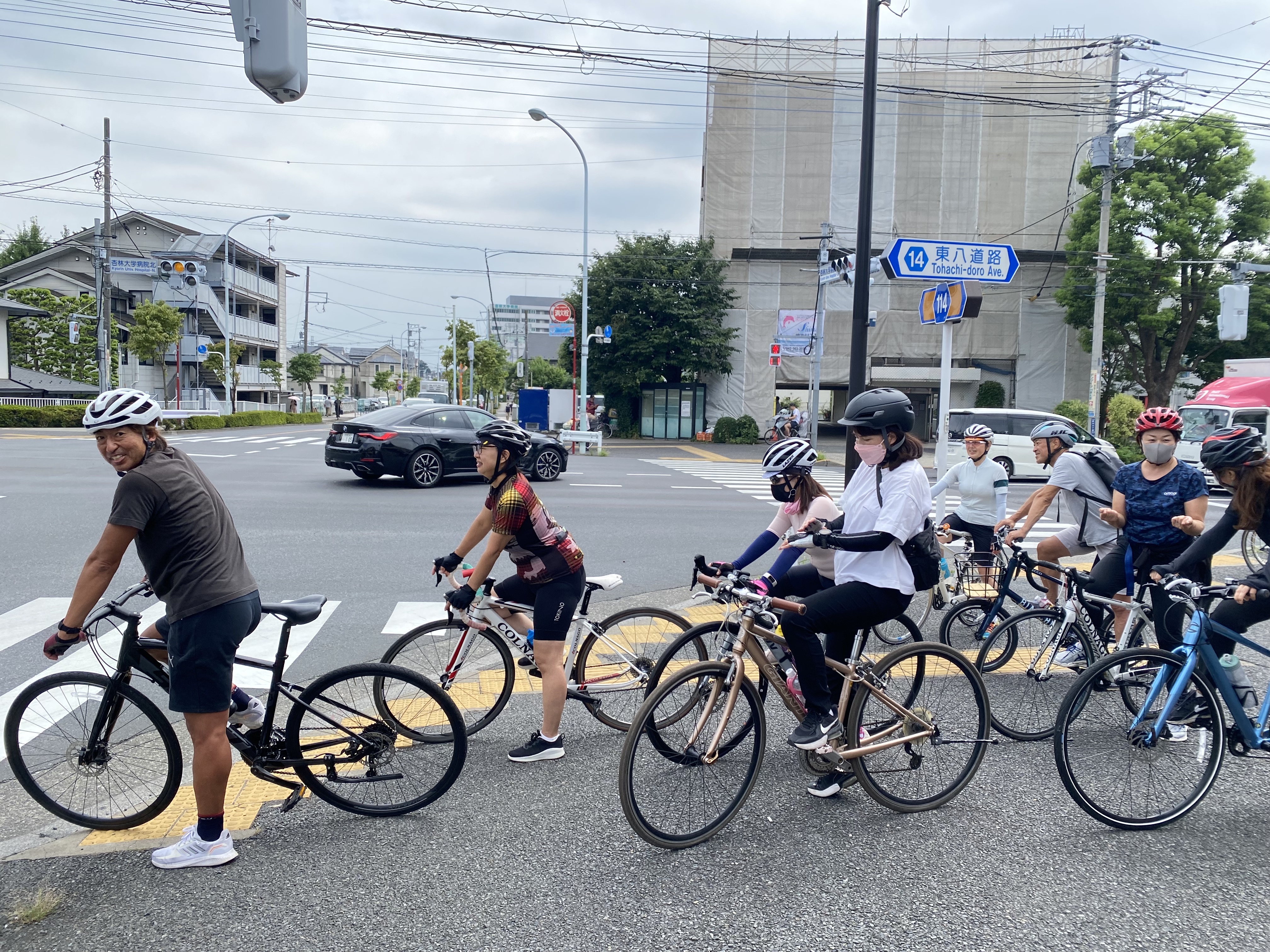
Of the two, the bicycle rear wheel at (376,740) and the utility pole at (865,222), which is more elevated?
the utility pole at (865,222)

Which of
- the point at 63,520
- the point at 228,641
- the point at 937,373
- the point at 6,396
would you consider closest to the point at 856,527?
the point at 228,641

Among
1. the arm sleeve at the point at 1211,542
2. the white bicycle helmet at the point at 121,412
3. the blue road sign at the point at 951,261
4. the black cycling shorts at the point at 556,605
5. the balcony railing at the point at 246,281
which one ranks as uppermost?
the balcony railing at the point at 246,281

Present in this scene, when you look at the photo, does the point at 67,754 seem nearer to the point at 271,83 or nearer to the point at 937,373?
the point at 271,83

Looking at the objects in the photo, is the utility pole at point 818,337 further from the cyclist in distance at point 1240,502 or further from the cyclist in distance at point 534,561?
the cyclist in distance at point 534,561

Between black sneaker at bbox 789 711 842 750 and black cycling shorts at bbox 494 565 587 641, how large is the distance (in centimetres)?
126

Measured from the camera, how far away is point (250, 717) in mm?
3691

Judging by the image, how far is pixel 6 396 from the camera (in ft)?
140

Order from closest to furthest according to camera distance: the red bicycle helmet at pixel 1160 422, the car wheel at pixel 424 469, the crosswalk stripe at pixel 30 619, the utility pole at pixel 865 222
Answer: the red bicycle helmet at pixel 1160 422
the crosswalk stripe at pixel 30 619
the utility pole at pixel 865 222
the car wheel at pixel 424 469

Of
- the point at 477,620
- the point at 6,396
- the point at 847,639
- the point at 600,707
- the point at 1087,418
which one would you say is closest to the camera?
the point at 847,639

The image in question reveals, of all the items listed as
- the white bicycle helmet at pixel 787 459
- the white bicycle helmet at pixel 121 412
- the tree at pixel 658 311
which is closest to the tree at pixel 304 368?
the tree at pixel 658 311

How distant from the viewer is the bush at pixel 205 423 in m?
35.3

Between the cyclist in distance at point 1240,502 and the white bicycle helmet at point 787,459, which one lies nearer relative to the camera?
the cyclist in distance at point 1240,502

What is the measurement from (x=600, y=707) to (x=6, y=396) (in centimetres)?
4850

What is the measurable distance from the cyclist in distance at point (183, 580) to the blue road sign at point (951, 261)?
7877 mm
